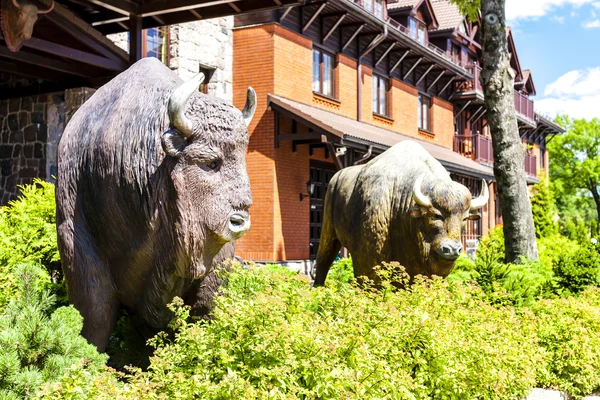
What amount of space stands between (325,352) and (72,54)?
8.18 meters

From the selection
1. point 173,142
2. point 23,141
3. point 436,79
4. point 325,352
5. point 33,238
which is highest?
point 436,79

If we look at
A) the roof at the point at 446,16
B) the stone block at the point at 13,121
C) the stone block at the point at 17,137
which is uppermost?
the roof at the point at 446,16

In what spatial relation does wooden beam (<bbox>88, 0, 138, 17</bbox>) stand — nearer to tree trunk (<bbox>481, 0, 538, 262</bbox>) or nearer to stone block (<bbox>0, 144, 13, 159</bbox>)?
stone block (<bbox>0, 144, 13, 159</bbox>)

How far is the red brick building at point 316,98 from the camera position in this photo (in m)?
16.9

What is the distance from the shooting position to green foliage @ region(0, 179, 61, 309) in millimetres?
5553

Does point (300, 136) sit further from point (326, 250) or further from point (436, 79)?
point (436, 79)

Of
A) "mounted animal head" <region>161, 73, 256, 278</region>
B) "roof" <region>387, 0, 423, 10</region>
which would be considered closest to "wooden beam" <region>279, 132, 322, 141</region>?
"roof" <region>387, 0, 423, 10</region>

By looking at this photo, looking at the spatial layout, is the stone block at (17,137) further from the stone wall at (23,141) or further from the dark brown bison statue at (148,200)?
the dark brown bison statue at (148,200)

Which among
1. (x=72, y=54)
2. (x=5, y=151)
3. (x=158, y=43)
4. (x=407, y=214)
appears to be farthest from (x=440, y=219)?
(x=158, y=43)

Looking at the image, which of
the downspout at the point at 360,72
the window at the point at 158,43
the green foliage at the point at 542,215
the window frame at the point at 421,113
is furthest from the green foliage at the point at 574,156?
the window at the point at 158,43

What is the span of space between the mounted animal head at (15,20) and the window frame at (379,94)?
14.2 m

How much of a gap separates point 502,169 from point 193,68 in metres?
7.59

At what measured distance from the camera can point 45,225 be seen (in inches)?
231

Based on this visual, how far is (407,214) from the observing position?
255 inches
